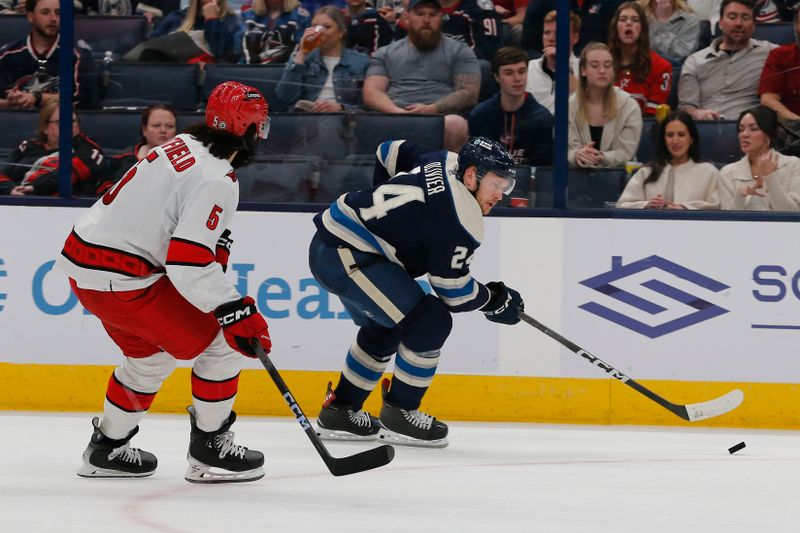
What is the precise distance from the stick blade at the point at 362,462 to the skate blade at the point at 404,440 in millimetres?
936

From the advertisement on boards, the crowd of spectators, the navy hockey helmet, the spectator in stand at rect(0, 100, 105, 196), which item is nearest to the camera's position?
the navy hockey helmet

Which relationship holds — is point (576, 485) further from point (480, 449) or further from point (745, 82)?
point (745, 82)

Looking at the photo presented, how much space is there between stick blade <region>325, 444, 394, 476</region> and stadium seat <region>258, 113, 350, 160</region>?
1.85 meters

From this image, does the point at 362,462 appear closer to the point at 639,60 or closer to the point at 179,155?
the point at 179,155

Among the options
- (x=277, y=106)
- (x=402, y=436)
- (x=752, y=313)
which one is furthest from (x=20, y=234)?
(x=752, y=313)

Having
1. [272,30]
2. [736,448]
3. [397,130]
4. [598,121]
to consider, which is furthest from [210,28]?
[736,448]

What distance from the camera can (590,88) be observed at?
4984mm

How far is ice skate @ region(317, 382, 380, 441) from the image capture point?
4.40 meters

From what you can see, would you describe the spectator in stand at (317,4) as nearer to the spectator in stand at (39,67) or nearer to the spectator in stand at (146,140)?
the spectator in stand at (146,140)

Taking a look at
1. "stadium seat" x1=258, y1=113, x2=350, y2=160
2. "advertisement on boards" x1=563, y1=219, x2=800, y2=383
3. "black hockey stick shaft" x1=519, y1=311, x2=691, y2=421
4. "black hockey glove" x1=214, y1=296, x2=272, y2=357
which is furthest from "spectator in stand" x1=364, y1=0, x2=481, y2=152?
"black hockey glove" x1=214, y1=296, x2=272, y2=357

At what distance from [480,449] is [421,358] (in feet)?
1.21

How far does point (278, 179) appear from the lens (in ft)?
16.4

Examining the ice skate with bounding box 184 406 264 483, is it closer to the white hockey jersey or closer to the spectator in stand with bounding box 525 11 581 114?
the white hockey jersey

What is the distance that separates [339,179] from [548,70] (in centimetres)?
91
